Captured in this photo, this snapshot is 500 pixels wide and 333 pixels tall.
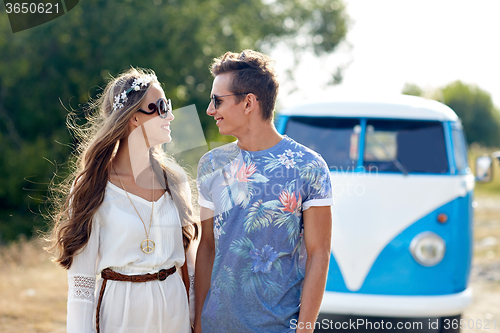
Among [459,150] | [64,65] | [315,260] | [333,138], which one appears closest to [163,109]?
[315,260]

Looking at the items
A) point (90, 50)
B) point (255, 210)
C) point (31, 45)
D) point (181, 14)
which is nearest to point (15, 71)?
point (31, 45)

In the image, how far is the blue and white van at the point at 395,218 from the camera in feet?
14.8

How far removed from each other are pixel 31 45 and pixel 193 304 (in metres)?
12.6

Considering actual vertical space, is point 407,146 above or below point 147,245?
below

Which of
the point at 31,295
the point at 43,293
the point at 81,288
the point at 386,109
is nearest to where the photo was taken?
the point at 81,288

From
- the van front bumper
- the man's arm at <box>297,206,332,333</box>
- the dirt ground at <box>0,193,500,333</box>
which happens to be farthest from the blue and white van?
the man's arm at <box>297,206,332,333</box>

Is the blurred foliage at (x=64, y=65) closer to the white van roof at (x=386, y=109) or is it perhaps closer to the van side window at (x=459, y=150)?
the white van roof at (x=386, y=109)

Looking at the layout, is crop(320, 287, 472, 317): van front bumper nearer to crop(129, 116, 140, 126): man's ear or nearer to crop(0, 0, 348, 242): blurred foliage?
crop(129, 116, 140, 126): man's ear

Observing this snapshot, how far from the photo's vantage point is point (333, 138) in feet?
16.5

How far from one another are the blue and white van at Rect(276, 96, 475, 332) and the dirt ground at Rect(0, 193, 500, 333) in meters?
1.90

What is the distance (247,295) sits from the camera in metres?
2.33

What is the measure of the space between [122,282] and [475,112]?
69956 mm

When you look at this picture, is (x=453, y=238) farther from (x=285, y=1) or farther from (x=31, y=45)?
(x=285, y=1)

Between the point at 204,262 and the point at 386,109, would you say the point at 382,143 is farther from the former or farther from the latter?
the point at 204,262
